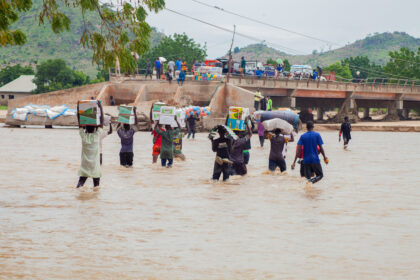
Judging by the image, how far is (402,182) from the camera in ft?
53.7

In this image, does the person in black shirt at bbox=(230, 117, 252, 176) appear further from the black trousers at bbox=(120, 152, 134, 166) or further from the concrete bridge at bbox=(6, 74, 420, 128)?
the concrete bridge at bbox=(6, 74, 420, 128)

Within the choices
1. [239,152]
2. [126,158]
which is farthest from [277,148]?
[126,158]

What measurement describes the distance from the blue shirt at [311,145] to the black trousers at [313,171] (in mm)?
111

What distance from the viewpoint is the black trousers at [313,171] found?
1348cm

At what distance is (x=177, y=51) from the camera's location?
12444 centimetres

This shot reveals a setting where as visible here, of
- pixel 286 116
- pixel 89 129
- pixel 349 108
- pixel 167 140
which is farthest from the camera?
pixel 349 108

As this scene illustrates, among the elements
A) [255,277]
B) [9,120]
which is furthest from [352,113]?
[255,277]

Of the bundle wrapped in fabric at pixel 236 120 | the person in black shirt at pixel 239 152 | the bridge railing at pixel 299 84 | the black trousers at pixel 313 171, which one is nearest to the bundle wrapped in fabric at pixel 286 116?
the person in black shirt at pixel 239 152

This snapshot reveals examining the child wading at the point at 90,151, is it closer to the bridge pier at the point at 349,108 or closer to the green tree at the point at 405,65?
the bridge pier at the point at 349,108

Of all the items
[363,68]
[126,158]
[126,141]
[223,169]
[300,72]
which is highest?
[363,68]

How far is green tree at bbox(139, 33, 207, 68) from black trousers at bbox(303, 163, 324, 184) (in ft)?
352

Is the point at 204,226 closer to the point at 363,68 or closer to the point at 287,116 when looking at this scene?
the point at 287,116

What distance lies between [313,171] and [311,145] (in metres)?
0.75

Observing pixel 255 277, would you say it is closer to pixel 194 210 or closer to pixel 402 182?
pixel 194 210
